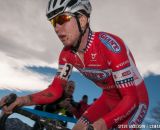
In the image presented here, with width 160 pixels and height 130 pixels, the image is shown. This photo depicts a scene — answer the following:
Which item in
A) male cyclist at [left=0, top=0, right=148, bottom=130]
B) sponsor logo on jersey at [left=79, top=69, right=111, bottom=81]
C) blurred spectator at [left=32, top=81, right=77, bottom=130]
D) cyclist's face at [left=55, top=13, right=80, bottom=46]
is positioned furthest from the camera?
blurred spectator at [left=32, top=81, right=77, bottom=130]

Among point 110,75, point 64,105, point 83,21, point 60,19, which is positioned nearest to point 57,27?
point 60,19

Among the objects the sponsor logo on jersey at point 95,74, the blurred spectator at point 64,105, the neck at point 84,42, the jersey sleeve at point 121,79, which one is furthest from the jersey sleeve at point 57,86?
the blurred spectator at point 64,105

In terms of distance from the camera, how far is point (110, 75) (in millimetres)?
4723

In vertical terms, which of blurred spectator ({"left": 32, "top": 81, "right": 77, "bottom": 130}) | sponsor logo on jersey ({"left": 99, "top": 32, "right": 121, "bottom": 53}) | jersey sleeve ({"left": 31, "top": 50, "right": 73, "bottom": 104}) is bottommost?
blurred spectator ({"left": 32, "top": 81, "right": 77, "bottom": 130})

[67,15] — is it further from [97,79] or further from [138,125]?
[138,125]

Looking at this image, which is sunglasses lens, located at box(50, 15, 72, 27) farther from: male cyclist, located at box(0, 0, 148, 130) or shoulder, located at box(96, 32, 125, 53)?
shoulder, located at box(96, 32, 125, 53)

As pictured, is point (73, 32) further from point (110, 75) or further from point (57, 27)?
point (110, 75)

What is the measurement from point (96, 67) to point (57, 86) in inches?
34.3

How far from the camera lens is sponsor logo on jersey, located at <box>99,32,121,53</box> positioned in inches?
169

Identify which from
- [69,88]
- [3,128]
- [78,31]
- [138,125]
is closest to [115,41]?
[78,31]

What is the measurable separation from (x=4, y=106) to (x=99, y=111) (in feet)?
5.57

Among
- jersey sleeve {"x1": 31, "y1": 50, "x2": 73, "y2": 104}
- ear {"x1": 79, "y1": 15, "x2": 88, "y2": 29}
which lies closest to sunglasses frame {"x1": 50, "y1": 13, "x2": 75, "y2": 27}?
ear {"x1": 79, "y1": 15, "x2": 88, "y2": 29}

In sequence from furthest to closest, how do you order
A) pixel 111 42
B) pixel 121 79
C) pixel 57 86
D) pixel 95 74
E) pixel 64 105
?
pixel 64 105, pixel 57 86, pixel 95 74, pixel 111 42, pixel 121 79

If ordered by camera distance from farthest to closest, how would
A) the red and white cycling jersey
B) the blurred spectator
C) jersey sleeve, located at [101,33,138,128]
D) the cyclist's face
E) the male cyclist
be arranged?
the blurred spectator → the cyclist's face → the male cyclist → the red and white cycling jersey → jersey sleeve, located at [101,33,138,128]
